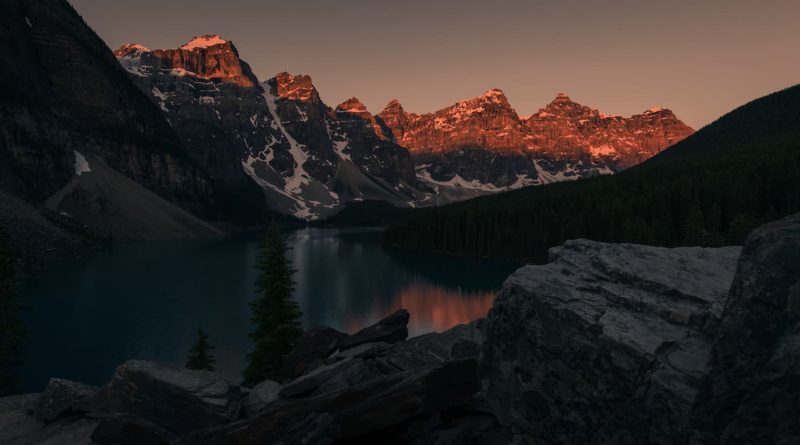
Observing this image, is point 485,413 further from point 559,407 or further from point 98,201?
point 98,201

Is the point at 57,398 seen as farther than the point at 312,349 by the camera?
No

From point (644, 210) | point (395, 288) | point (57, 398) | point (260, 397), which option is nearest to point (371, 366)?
point (260, 397)

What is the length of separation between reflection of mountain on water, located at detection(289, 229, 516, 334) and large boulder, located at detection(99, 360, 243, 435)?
45.8 meters

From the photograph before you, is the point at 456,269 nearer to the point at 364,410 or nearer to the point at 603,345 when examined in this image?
the point at 364,410

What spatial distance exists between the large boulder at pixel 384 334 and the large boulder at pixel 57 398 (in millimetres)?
10974

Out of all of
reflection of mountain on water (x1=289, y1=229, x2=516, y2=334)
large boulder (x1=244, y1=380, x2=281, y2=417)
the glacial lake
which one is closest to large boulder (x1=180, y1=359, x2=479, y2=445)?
large boulder (x1=244, y1=380, x2=281, y2=417)

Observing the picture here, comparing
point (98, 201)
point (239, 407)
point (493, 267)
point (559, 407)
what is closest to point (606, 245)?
point (559, 407)

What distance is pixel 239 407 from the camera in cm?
1473

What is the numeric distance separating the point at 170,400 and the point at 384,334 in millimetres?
11956

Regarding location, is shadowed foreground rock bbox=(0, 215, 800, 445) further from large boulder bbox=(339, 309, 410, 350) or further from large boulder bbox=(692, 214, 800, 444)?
Result: large boulder bbox=(339, 309, 410, 350)

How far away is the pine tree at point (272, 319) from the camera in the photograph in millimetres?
32219

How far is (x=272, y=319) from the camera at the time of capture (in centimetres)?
3366

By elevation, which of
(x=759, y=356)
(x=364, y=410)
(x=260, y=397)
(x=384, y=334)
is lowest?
(x=384, y=334)

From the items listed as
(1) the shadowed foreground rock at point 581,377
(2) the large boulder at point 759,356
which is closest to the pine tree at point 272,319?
(1) the shadowed foreground rock at point 581,377
